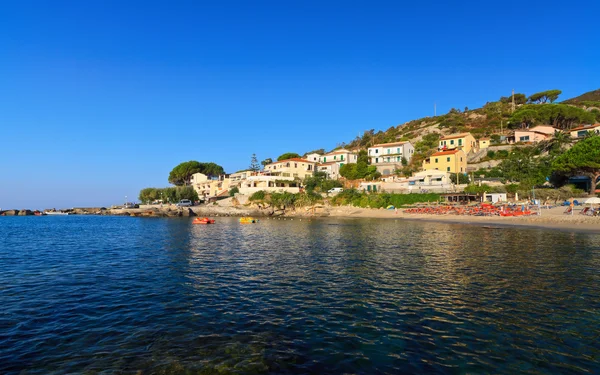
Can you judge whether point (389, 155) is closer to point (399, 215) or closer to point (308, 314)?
point (399, 215)

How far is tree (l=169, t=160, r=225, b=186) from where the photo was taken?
116 meters

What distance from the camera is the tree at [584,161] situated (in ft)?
175

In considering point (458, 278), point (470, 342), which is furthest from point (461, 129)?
point (470, 342)

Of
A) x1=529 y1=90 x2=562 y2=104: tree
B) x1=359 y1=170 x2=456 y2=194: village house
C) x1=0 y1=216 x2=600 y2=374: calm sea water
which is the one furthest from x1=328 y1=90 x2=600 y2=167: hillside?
x1=0 y1=216 x2=600 y2=374: calm sea water

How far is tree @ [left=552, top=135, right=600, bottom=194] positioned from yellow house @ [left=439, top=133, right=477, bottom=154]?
2784 cm

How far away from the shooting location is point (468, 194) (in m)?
62.2

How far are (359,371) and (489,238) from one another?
94.0 feet

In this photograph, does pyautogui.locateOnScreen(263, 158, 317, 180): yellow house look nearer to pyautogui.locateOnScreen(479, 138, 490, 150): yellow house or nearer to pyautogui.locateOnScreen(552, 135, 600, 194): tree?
pyautogui.locateOnScreen(479, 138, 490, 150): yellow house

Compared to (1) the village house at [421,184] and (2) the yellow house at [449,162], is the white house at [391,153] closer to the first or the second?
(2) the yellow house at [449,162]

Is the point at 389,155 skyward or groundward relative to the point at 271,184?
skyward

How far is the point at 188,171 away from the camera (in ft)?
378

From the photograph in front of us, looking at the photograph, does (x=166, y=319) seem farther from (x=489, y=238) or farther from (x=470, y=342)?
(x=489, y=238)

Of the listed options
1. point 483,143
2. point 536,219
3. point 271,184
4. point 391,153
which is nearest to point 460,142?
point 483,143

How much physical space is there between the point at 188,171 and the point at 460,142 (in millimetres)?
87334
